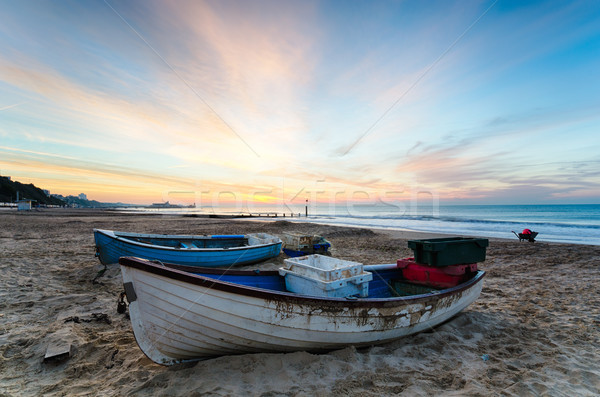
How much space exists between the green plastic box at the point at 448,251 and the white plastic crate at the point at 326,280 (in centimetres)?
160

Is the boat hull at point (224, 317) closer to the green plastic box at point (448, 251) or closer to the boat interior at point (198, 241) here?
the green plastic box at point (448, 251)

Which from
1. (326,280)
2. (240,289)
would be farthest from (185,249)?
(240,289)

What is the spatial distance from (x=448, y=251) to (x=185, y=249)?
7207mm

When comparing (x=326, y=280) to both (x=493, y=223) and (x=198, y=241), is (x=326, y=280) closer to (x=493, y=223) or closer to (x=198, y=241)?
(x=198, y=241)

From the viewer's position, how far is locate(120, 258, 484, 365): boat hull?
3.23 meters

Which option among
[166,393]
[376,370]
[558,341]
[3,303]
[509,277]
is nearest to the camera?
[166,393]

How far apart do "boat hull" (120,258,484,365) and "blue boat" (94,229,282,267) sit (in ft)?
16.1

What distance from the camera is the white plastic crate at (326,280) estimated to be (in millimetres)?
4336

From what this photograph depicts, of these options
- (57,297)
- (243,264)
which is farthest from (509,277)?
(57,297)

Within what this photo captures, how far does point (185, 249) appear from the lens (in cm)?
827

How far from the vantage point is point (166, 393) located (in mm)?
3133

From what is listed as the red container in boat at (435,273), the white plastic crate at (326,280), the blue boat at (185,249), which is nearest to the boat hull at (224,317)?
the white plastic crate at (326,280)

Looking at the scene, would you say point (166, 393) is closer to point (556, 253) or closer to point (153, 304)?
point (153, 304)

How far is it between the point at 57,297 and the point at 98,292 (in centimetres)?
77
